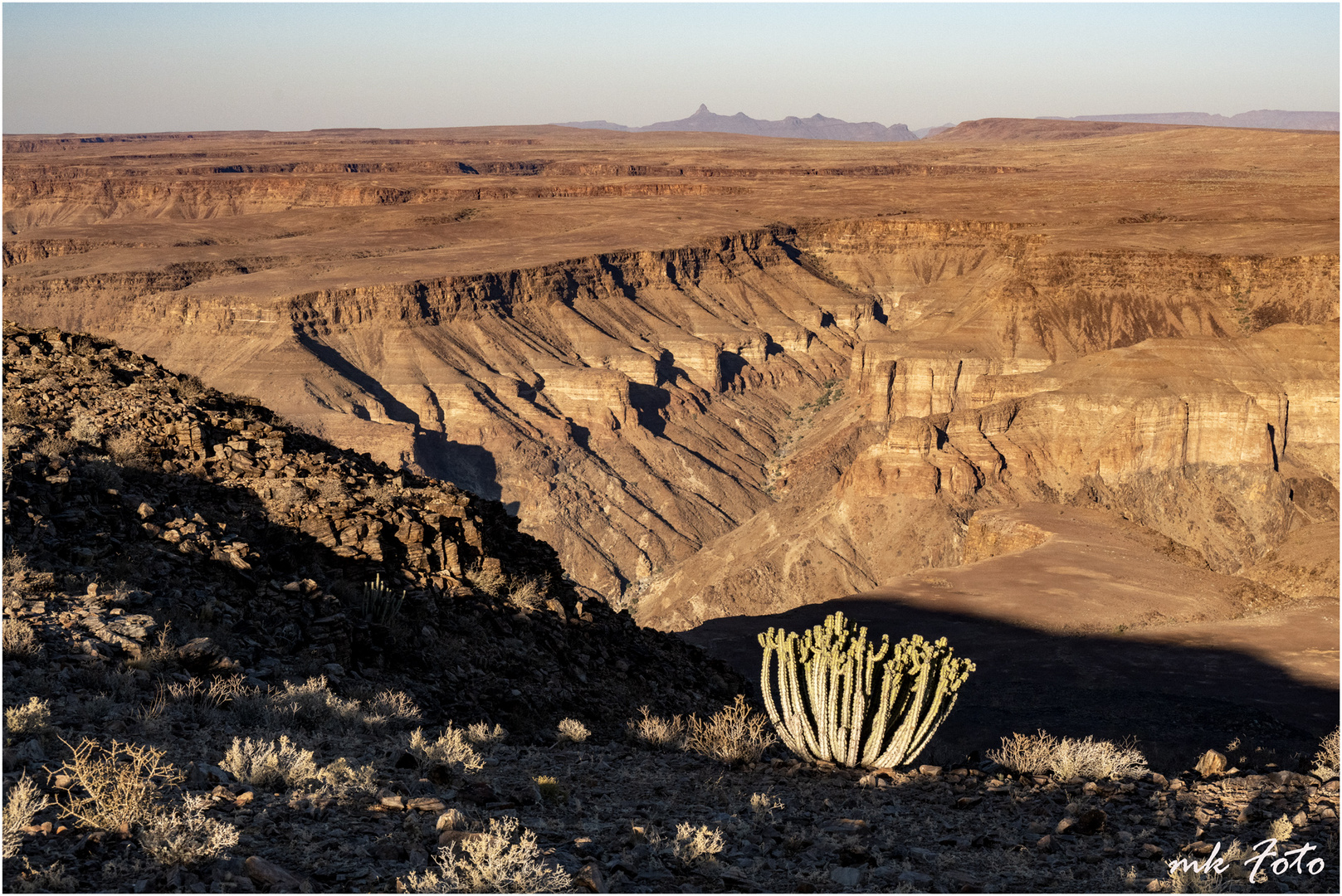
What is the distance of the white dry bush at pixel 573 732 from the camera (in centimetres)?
1120

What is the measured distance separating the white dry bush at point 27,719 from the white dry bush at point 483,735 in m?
3.40

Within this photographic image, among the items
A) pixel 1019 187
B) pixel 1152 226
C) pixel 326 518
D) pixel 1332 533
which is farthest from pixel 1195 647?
pixel 1019 187

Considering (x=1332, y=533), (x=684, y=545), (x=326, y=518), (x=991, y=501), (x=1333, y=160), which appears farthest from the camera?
(x=1333, y=160)

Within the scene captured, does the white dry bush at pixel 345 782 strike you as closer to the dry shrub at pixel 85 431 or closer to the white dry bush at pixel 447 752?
the white dry bush at pixel 447 752

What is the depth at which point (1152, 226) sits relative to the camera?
97188 mm

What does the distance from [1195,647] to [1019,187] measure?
122 metres

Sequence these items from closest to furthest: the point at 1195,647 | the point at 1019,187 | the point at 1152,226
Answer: the point at 1195,647, the point at 1152,226, the point at 1019,187

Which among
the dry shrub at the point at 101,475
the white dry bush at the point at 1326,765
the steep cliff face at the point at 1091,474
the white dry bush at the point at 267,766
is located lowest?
the steep cliff face at the point at 1091,474

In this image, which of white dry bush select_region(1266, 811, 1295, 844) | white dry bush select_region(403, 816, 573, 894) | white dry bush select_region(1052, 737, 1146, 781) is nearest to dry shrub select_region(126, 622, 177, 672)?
white dry bush select_region(403, 816, 573, 894)

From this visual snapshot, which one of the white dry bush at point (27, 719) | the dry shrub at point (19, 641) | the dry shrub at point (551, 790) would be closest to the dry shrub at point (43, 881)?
the white dry bush at point (27, 719)

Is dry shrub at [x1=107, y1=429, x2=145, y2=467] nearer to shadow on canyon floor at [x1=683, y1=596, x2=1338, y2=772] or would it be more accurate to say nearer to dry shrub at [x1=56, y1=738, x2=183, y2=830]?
dry shrub at [x1=56, y1=738, x2=183, y2=830]

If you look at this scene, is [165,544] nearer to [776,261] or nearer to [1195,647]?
[1195,647]

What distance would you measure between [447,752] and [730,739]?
2.85m

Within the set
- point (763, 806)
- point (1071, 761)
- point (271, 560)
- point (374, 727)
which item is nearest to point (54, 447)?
point (271, 560)
